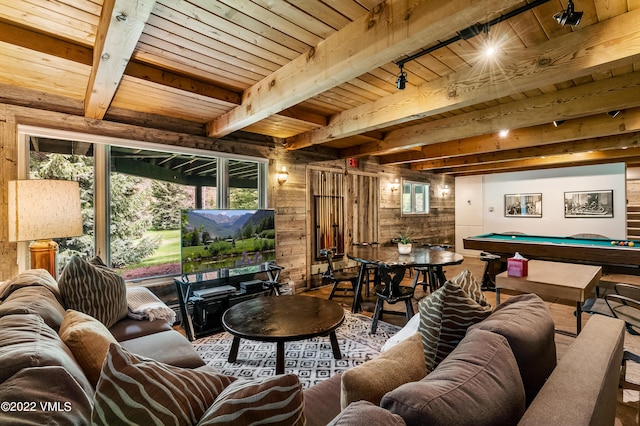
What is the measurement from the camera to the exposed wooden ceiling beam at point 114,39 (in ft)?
4.92

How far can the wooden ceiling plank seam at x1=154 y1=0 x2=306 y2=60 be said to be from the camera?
1.76m

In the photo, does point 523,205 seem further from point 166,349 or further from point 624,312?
point 166,349

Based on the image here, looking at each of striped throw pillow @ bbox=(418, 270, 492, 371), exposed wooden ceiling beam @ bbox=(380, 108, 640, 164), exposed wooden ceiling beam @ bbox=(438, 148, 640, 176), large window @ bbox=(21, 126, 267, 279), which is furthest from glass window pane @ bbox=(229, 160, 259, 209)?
exposed wooden ceiling beam @ bbox=(438, 148, 640, 176)

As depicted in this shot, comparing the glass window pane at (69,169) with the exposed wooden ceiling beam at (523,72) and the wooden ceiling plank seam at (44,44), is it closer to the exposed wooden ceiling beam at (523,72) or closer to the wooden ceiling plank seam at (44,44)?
the wooden ceiling plank seam at (44,44)

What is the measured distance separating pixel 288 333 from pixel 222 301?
63.2 inches

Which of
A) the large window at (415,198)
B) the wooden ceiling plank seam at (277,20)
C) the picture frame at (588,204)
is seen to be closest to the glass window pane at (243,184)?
the wooden ceiling plank seam at (277,20)

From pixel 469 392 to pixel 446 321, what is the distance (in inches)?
18.1

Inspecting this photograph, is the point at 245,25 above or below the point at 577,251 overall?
above

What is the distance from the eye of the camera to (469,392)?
31.5 inches

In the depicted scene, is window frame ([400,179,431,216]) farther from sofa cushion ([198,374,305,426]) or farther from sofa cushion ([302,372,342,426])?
sofa cushion ([198,374,305,426])

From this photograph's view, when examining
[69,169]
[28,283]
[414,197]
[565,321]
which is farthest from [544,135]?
[69,169]

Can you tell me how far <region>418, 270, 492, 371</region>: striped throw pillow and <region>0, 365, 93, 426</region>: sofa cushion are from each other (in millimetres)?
1177

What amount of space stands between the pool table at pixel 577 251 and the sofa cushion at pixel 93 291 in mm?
6036

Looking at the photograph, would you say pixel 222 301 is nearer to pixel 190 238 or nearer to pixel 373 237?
pixel 190 238
